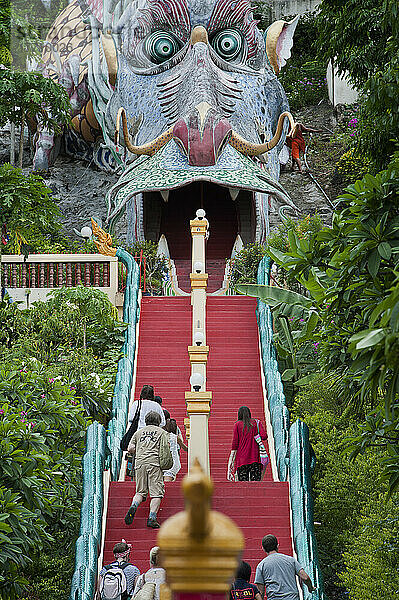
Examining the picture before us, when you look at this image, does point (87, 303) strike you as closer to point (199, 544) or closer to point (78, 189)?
point (78, 189)

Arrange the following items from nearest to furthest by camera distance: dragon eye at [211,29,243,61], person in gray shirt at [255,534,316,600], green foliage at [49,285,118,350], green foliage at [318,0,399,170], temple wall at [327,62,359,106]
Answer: person in gray shirt at [255,534,316,600] < green foliage at [318,0,399,170] < green foliage at [49,285,118,350] < dragon eye at [211,29,243,61] < temple wall at [327,62,359,106]

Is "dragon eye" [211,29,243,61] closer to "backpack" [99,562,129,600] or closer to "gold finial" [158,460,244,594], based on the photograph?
"backpack" [99,562,129,600]

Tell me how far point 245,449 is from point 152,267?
9577mm

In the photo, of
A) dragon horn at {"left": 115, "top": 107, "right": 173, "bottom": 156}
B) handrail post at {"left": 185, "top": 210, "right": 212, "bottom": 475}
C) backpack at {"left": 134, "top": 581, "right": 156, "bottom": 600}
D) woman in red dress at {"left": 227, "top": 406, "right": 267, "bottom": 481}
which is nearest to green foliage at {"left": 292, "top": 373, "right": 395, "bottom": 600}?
woman in red dress at {"left": 227, "top": 406, "right": 267, "bottom": 481}

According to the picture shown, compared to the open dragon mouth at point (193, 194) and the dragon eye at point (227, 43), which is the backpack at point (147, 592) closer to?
the open dragon mouth at point (193, 194)

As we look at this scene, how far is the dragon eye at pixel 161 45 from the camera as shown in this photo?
2262cm

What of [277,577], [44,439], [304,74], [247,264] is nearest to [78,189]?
[247,264]

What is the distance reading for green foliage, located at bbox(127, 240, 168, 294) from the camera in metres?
19.1

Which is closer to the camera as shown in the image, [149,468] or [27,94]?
[149,468]

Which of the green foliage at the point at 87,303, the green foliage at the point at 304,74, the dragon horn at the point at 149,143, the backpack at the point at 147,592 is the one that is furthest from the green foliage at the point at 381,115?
the green foliage at the point at 304,74

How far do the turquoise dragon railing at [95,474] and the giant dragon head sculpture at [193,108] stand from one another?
27.5 feet

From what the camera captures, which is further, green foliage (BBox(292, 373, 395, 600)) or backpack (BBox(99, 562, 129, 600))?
green foliage (BBox(292, 373, 395, 600))

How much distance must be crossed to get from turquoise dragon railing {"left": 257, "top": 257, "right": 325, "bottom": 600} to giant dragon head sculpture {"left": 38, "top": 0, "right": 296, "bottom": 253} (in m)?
8.78

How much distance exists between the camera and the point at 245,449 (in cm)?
1045
